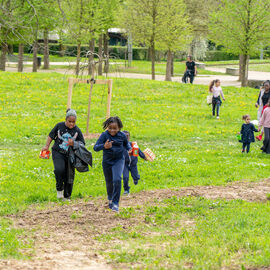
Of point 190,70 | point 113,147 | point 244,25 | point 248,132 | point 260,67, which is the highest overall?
point 244,25

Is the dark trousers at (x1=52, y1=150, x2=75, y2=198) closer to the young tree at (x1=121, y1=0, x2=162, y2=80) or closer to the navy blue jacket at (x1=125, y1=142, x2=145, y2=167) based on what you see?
the navy blue jacket at (x1=125, y1=142, x2=145, y2=167)

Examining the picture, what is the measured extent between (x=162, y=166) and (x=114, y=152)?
4555 millimetres

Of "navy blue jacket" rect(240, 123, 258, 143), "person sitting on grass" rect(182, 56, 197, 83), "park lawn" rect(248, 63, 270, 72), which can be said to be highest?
"park lawn" rect(248, 63, 270, 72)

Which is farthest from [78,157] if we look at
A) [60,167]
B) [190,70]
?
[190,70]

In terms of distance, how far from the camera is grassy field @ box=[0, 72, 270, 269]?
6.88 metres

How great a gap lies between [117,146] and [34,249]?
2535mm

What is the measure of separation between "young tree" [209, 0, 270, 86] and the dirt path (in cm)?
2112

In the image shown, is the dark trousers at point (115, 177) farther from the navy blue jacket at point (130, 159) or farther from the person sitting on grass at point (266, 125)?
the person sitting on grass at point (266, 125)

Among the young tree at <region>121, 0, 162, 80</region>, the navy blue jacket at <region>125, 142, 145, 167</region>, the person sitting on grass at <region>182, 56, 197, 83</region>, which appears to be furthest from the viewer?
the young tree at <region>121, 0, 162, 80</region>

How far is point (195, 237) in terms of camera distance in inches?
289

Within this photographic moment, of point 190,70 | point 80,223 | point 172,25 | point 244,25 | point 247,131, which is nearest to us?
point 80,223

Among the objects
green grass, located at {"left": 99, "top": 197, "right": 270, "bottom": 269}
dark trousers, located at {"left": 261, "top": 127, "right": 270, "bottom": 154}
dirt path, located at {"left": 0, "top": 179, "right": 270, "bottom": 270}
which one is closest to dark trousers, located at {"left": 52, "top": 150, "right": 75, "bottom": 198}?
dirt path, located at {"left": 0, "top": 179, "right": 270, "bottom": 270}

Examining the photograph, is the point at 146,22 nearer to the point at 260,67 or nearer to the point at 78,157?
the point at 260,67

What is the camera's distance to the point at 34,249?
687 cm
